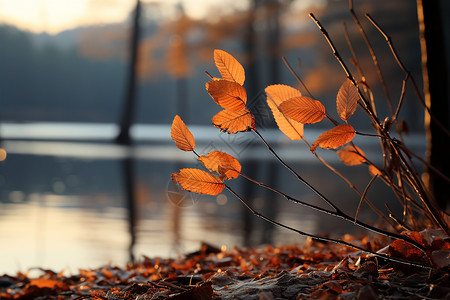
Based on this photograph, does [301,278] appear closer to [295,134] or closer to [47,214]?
[295,134]

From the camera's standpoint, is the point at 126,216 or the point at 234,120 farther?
the point at 126,216

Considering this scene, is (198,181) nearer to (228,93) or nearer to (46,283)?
(228,93)

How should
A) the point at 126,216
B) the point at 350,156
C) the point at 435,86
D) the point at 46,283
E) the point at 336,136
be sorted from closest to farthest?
the point at 336,136, the point at 350,156, the point at 46,283, the point at 435,86, the point at 126,216

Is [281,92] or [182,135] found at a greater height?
[281,92]

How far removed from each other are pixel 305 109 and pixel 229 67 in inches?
10.1

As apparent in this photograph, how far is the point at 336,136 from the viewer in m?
1.47

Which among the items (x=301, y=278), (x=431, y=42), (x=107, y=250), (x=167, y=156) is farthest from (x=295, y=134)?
(x=167, y=156)

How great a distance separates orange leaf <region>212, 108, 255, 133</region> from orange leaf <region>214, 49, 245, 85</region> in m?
0.09

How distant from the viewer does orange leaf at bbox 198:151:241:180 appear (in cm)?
155

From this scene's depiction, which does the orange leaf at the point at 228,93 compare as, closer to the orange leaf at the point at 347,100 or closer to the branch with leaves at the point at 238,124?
the branch with leaves at the point at 238,124

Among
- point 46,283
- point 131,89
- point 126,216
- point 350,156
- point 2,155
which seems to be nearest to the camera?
point 350,156

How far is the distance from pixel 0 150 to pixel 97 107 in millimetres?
60295

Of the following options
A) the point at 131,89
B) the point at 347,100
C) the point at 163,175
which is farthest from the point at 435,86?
the point at 131,89

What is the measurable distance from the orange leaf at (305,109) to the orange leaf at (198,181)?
0.96 feet
